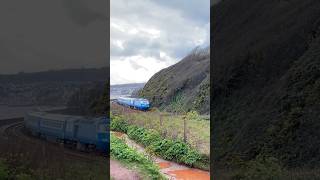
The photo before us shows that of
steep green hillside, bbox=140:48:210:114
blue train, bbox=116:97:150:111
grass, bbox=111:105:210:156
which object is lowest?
grass, bbox=111:105:210:156

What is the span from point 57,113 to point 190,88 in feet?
41.9

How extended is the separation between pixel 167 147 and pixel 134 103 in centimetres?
390

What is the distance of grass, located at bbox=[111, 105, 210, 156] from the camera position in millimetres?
19750

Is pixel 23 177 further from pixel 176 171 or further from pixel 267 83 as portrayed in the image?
pixel 267 83

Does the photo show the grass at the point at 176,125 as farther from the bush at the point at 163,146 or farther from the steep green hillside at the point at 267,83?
the steep green hillside at the point at 267,83

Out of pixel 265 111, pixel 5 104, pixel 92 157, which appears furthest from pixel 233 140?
pixel 5 104

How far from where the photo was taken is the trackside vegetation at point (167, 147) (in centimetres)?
1859

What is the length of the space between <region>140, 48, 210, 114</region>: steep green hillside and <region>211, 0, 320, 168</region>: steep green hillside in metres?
0.86

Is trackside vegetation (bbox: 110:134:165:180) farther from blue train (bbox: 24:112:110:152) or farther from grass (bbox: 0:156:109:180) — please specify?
grass (bbox: 0:156:109:180)

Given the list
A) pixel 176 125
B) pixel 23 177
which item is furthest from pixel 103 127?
pixel 176 125

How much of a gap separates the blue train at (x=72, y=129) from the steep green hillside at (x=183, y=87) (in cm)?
Result: 858

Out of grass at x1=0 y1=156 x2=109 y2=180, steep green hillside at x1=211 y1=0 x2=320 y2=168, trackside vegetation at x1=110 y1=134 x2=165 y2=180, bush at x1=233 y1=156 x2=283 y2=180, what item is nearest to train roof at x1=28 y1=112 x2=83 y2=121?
grass at x1=0 y1=156 x2=109 y2=180

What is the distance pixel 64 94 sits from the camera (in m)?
12.7

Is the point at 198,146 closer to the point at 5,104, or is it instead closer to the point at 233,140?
the point at 233,140
